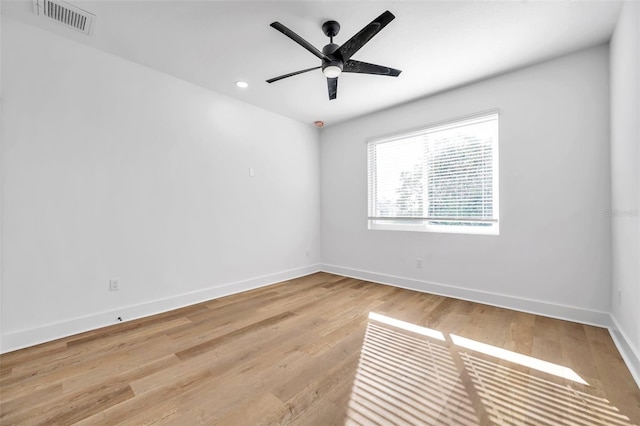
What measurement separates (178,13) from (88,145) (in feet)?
4.81

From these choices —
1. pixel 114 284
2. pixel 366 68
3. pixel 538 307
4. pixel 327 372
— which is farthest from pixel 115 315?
pixel 538 307

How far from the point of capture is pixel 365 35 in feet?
6.20

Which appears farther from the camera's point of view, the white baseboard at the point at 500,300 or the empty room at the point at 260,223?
the white baseboard at the point at 500,300

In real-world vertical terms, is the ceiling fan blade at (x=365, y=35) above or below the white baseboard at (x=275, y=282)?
above

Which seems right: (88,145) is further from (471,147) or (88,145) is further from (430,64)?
(471,147)

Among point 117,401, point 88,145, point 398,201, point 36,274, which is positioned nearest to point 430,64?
point 398,201

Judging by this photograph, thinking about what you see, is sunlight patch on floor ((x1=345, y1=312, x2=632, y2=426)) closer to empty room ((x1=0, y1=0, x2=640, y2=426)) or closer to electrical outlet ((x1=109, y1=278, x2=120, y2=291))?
empty room ((x1=0, y1=0, x2=640, y2=426))

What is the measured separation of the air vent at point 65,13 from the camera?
1.98 m

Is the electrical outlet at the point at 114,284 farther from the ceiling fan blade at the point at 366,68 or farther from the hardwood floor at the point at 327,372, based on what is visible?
the ceiling fan blade at the point at 366,68

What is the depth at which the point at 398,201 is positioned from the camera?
3928mm

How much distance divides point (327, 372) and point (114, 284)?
2252 millimetres

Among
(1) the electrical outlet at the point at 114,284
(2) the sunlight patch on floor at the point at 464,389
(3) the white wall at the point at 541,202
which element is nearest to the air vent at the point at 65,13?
(1) the electrical outlet at the point at 114,284

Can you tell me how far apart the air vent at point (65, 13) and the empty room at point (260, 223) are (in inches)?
0.9

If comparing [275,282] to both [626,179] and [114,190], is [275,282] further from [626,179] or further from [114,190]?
[626,179]
